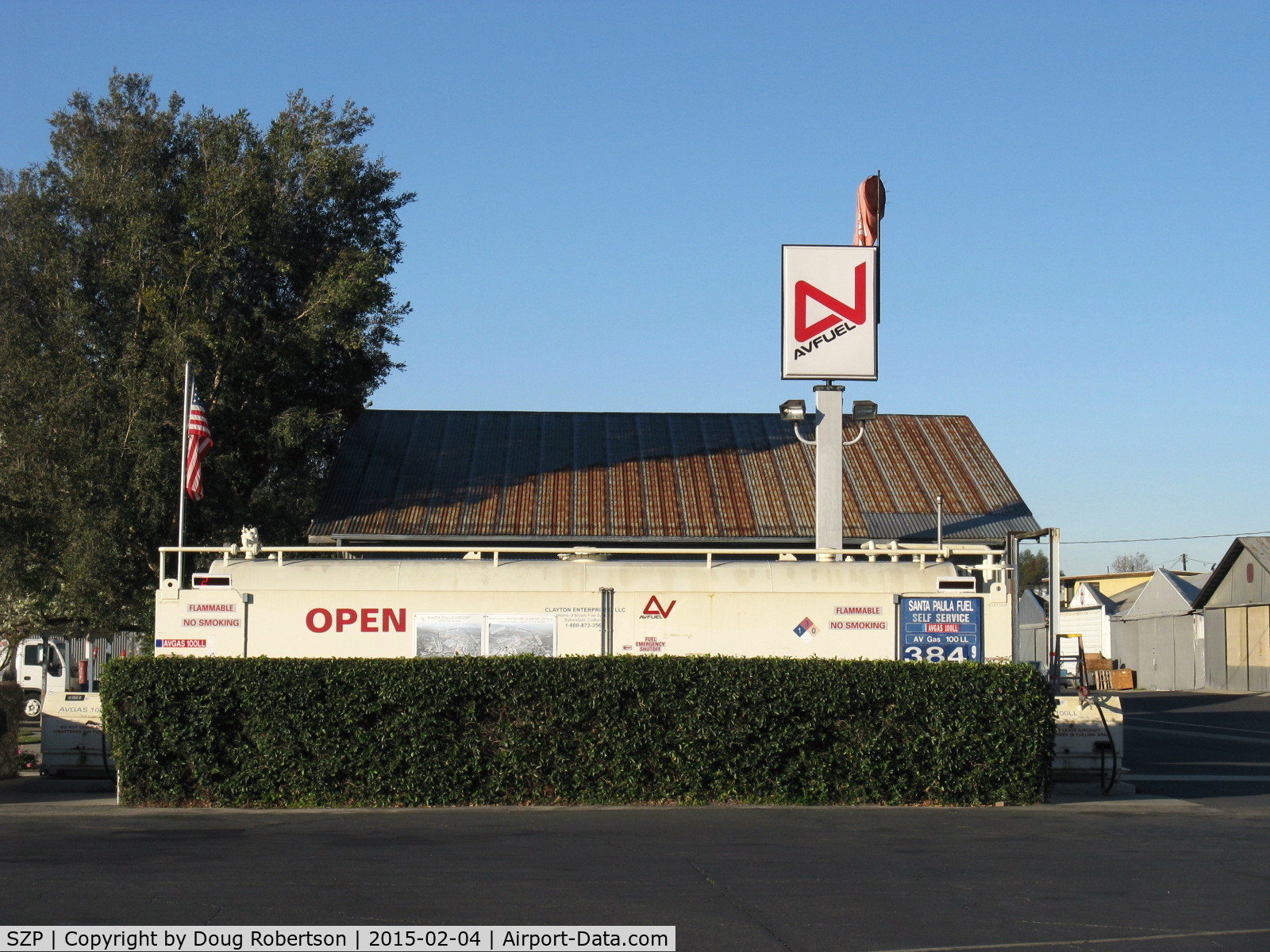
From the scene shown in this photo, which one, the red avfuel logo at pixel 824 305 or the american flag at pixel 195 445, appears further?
the red avfuel logo at pixel 824 305

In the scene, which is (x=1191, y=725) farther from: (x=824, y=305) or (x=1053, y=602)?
(x=824, y=305)

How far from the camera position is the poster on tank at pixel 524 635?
1518cm

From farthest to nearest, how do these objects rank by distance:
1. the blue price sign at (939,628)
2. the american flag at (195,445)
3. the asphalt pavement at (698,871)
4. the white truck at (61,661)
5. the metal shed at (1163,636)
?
the metal shed at (1163,636) < the white truck at (61,661) < the american flag at (195,445) < the blue price sign at (939,628) < the asphalt pavement at (698,871)

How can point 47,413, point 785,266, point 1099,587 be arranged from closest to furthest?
1. point 785,266
2. point 47,413
3. point 1099,587

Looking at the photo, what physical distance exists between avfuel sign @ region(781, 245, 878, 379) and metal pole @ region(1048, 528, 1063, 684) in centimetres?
396

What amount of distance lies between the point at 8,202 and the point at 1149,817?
25.9 meters

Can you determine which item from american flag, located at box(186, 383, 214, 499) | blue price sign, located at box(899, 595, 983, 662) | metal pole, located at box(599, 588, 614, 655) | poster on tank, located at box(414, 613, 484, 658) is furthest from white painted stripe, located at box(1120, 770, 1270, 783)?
american flag, located at box(186, 383, 214, 499)

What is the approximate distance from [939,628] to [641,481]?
14.9 m

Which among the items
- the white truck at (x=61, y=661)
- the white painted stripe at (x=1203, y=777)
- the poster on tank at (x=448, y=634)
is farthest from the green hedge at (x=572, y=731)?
the white truck at (x=61, y=661)

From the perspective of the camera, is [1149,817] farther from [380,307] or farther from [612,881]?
[380,307]

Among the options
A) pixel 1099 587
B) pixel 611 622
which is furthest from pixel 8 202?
pixel 1099 587

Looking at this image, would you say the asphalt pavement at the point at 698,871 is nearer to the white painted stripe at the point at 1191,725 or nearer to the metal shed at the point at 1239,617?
the white painted stripe at the point at 1191,725

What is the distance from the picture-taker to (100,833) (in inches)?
470

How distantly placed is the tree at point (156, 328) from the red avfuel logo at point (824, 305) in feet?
37.8
